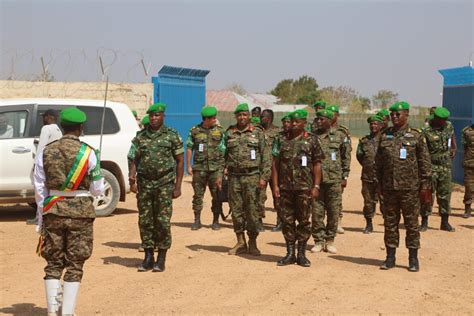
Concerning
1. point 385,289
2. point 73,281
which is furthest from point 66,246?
point 385,289

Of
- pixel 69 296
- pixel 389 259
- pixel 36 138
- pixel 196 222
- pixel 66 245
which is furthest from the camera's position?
pixel 36 138

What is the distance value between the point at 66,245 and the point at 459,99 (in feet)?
45.8

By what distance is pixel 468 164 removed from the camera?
44.4 feet

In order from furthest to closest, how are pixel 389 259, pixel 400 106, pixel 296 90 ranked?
pixel 296 90, pixel 389 259, pixel 400 106

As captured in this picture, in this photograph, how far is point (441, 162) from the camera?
1212cm

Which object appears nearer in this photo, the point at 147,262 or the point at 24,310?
the point at 24,310

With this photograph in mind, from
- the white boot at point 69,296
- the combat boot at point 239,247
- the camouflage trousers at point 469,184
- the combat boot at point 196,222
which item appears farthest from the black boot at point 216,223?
the white boot at point 69,296

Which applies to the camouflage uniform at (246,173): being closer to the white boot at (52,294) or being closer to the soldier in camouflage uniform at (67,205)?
the soldier in camouflage uniform at (67,205)

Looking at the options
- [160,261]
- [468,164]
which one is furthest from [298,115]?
[468,164]

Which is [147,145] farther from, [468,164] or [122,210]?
[468,164]

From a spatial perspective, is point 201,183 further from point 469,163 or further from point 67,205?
point 67,205

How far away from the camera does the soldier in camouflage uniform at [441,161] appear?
1198 cm

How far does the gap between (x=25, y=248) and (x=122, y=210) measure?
3.84 meters

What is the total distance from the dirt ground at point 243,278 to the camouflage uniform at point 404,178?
1.55 feet
